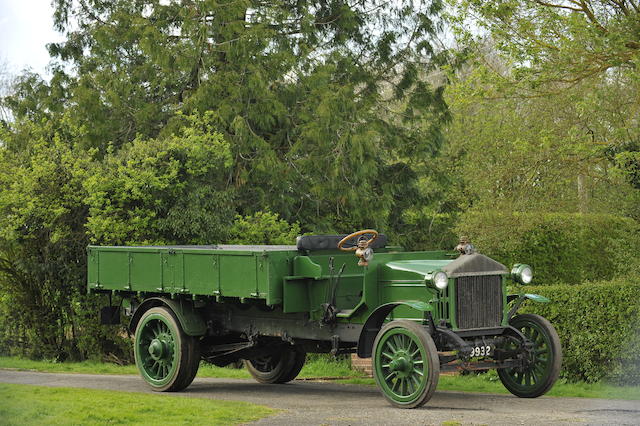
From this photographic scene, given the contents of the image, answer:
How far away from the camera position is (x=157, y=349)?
1239 centimetres

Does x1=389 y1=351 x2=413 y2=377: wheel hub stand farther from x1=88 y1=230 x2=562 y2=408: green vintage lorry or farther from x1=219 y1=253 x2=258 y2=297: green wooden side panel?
x1=219 y1=253 x2=258 y2=297: green wooden side panel

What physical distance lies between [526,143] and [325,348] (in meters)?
7.53

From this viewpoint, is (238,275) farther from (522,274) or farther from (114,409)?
(522,274)

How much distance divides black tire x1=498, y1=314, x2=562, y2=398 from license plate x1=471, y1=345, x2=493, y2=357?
662 millimetres

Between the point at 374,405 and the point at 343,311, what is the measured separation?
1129 mm

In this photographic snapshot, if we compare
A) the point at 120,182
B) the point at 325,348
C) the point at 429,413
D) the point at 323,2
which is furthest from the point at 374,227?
the point at 429,413

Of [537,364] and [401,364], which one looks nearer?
[401,364]

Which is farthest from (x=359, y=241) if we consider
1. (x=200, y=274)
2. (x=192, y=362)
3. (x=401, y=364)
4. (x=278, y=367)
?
(x=278, y=367)

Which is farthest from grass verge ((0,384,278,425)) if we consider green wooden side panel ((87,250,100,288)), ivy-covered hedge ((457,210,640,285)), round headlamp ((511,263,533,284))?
ivy-covered hedge ((457,210,640,285))

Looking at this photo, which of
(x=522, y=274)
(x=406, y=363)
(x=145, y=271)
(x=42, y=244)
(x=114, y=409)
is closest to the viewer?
(x=114, y=409)

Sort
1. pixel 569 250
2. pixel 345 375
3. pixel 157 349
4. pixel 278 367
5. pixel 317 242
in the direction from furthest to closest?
pixel 569 250, pixel 345 375, pixel 278 367, pixel 157 349, pixel 317 242

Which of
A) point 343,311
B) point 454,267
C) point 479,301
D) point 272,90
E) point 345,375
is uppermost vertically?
point 272,90

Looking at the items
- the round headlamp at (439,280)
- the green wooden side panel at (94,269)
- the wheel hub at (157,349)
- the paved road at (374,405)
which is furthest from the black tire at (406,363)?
the green wooden side panel at (94,269)

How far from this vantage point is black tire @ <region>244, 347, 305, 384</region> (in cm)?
1359
